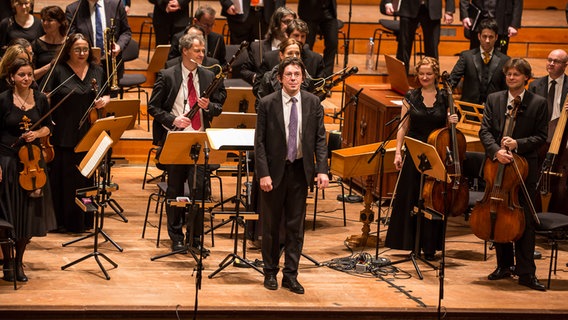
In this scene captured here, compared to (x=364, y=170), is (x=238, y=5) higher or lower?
higher

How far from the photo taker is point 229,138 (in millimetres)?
6664

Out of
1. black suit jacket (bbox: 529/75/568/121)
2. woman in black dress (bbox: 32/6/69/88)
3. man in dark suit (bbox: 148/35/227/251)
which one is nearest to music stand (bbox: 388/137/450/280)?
man in dark suit (bbox: 148/35/227/251)

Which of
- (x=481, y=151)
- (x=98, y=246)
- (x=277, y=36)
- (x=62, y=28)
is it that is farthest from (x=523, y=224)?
(x=62, y=28)

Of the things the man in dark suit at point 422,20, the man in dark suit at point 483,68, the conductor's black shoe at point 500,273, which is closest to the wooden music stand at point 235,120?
the man in dark suit at point 483,68

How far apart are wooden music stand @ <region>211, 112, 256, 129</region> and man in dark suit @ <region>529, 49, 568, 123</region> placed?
236cm

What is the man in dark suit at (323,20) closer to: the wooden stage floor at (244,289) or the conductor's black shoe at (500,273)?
the wooden stage floor at (244,289)

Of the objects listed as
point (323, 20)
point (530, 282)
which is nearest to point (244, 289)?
point (530, 282)

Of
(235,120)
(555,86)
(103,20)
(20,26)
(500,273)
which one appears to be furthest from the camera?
(103,20)

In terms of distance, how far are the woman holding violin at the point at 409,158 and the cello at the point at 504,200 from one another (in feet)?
1.54

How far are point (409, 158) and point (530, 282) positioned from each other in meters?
1.17

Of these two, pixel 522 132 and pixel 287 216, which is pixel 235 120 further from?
pixel 522 132

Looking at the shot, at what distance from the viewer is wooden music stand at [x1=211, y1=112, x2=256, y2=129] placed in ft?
25.1

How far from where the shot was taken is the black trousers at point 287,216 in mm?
6441

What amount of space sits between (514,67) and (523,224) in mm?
1019
